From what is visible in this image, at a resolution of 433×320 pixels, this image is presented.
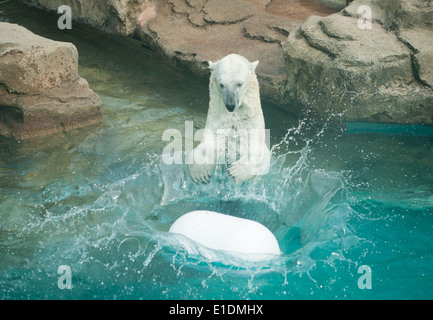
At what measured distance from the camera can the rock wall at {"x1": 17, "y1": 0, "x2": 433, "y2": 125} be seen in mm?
4617

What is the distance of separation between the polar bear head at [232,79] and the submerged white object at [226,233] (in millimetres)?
744

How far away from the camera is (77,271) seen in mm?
3189

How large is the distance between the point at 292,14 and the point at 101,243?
410cm

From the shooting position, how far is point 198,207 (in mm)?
3924

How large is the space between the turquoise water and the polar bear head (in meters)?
0.68

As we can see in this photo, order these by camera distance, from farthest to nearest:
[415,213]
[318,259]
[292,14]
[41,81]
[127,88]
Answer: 1. [292,14]
2. [127,88]
3. [41,81]
4. [415,213]
5. [318,259]

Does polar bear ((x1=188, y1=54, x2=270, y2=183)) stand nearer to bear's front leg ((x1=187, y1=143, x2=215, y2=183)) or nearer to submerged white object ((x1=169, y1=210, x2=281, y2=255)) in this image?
bear's front leg ((x1=187, y1=143, x2=215, y2=183))

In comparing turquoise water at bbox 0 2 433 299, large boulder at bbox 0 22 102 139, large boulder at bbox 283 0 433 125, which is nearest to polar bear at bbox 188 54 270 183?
turquoise water at bbox 0 2 433 299

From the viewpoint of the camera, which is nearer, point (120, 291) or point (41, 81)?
point (120, 291)

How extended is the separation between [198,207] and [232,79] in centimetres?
103

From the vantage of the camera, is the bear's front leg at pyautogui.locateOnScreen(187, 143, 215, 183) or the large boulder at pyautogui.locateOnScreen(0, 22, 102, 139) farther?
the large boulder at pyautogui.locateOnScreen(0, 22, 102, 139)

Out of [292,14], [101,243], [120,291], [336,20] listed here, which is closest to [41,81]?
[101,243]

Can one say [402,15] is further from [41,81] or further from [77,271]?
[77,271]

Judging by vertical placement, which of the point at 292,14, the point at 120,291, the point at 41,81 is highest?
the point at 292,14
